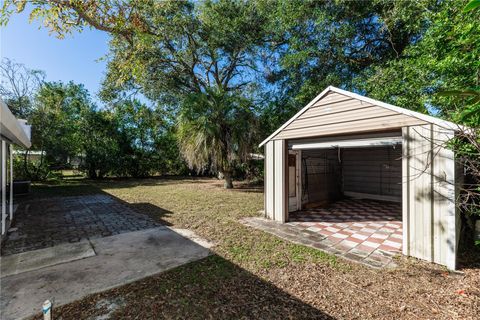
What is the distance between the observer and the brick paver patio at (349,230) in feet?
12.4

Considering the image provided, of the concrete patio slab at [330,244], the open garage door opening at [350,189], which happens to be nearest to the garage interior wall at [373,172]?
the open garage door opening at [350,189]

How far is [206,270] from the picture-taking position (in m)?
3.16

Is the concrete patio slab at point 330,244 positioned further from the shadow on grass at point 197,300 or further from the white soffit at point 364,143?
the white soffit at point 364,143

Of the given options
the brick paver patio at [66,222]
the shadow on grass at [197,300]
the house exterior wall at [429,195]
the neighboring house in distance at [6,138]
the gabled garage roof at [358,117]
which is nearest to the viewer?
the shadow on grass at [197,300]

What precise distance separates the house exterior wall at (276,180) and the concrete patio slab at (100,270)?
2256 mm

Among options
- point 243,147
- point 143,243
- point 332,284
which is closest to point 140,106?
point 243,147

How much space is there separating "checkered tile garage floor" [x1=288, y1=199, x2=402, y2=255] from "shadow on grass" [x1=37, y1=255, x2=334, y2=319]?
6.71ft

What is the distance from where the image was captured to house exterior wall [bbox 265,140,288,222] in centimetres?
554

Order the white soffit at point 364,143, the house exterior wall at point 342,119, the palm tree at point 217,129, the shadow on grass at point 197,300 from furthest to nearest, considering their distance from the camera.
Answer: the palm tree at point 217,129
the white soffit at point 364,143
the house exterior wall at point 342,119
the shadow on grass at point 197,300

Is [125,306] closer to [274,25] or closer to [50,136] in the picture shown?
[274,25]

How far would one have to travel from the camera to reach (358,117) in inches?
162

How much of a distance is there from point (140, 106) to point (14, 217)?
1333 centimetres

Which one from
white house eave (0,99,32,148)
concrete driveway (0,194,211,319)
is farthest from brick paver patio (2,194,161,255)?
white house eave (0,99,32,148)

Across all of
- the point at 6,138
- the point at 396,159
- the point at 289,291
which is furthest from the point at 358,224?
the point at 6,138
